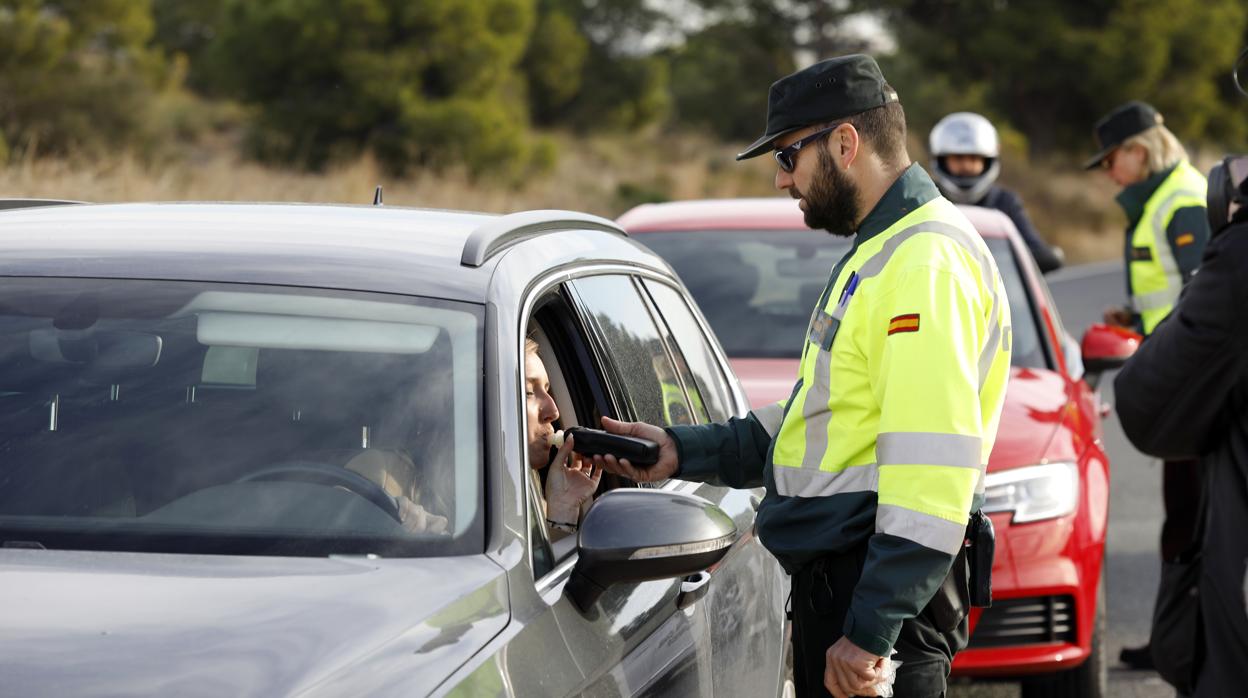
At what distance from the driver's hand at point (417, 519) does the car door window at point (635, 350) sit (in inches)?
36.4

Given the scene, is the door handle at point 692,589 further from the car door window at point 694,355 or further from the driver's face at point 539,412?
the car door window at point 694,355

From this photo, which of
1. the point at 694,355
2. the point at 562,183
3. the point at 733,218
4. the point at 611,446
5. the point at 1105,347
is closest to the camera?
the point at 611,446

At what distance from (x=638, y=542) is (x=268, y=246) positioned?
101 cm

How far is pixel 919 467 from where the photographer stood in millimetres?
2904

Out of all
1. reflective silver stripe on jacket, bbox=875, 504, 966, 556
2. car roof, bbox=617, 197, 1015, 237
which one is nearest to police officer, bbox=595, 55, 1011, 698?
reflective silver stripe on jacket, bbox=875, 504, 966, 556

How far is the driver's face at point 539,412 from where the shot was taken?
3441mm

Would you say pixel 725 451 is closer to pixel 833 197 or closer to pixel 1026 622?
pixel 833 197

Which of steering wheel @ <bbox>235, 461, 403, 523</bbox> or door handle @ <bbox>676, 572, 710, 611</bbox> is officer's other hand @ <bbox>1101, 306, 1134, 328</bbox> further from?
steering wheel @ <bbox>235, 461, 403, 523</bbox>

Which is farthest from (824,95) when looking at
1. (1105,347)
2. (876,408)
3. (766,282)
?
(766,282)

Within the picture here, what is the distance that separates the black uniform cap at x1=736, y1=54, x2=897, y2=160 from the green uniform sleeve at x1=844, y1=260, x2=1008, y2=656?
47cm

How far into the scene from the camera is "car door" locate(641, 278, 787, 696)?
3371mm

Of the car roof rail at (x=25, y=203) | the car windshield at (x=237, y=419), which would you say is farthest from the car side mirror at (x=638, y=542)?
the car roof rail at (x=25, y=203)

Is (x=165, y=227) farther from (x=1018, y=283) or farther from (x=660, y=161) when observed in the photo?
(x=660, y=161)

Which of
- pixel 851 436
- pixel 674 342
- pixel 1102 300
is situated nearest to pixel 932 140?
pixel 674 342
